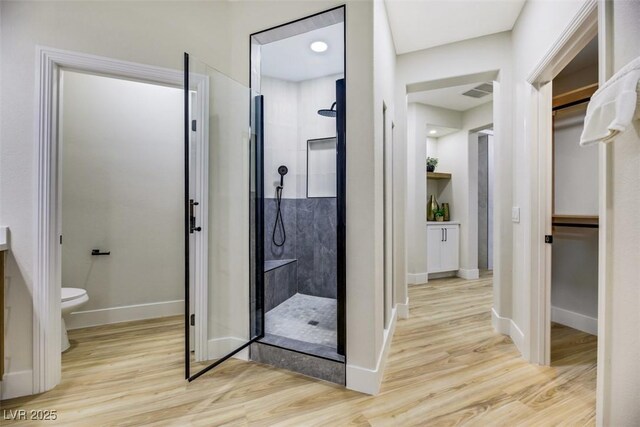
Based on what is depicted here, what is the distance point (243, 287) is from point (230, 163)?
0.92m

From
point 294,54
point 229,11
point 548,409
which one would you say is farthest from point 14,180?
point 548,409

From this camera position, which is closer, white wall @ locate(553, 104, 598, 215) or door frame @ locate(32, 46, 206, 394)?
door frame @ locate(32, 46, 206, 394)

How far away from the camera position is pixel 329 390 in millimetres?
1802

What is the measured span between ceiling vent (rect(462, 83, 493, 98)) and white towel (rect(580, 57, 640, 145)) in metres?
2.88

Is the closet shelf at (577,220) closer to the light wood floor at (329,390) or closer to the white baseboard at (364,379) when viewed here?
the light wood floor at (329,390)

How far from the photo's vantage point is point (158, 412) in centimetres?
160

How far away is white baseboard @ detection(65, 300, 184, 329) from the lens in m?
2.75

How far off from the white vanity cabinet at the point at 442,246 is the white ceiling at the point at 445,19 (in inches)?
110

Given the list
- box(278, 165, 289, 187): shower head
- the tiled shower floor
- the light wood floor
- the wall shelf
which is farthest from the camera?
the wall shelf

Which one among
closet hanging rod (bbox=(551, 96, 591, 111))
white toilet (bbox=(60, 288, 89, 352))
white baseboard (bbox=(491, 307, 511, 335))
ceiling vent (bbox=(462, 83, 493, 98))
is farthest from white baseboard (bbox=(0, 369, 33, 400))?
ceiling vent (bbox=(462, 83, 493, 98))

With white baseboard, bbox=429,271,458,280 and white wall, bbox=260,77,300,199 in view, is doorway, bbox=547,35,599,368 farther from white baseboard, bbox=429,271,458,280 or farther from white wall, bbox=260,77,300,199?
white wall, bbox=260,77,300,199

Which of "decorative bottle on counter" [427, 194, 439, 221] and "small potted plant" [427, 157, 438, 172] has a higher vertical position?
"small potted plant" [427, 157, 438, 172]

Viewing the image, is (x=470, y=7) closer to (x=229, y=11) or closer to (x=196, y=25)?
(x=229, y=11)

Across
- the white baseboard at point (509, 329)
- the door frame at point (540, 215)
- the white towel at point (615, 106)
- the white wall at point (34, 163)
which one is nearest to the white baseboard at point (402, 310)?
the white baseboard at point (509, 329)
